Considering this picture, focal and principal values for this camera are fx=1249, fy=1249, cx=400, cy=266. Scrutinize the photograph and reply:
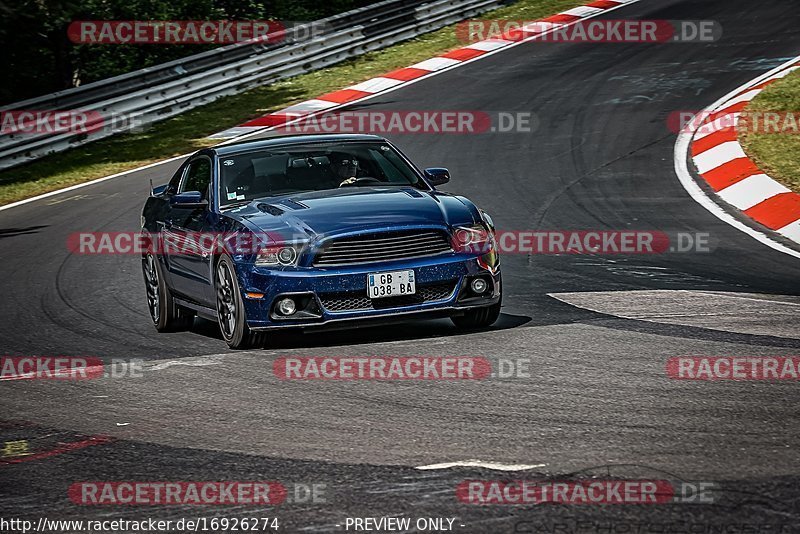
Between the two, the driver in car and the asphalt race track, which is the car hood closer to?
the driver in car

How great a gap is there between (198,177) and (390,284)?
8.64ft

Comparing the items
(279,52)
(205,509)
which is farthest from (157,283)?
(279,52)

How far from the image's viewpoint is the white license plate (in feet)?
26.1

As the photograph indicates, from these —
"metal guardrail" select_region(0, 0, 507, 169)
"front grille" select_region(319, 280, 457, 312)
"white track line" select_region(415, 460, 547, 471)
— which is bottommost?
"white track line" select_region(415, 460, 547, 471)

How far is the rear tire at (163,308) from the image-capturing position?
9742mm

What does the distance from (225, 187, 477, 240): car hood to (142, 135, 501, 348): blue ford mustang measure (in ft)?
0.03

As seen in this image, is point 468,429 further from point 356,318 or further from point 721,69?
point 721,69

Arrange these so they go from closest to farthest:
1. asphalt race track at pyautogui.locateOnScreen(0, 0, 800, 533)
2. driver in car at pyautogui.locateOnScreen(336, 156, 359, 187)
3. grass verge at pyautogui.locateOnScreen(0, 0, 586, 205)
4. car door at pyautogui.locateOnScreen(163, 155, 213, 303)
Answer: asphalt race track at pyautogui.locateOnScreen(0, 0, 800, 533)
car door at pyautogui.locateOnScreen(163, 155, 213, 303)
driver in car at pyautogui.locateOnScreen(336, 156, 359, 187)
grass verge at pyautogui.locateOnScreen(0, 0, 586, 205)

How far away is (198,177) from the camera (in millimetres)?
9953

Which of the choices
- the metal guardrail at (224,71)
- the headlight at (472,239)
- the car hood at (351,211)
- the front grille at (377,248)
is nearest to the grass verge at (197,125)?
the metal guardrail at (224,71)

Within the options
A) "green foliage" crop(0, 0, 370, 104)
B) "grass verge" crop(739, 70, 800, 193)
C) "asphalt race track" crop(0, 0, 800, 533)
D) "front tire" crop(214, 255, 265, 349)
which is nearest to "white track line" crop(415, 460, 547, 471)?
"asphalt race track" crop(0, 0, 800, 533)

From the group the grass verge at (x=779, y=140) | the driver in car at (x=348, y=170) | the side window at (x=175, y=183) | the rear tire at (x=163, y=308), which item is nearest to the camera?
the driver in car at (x=348, y=170)

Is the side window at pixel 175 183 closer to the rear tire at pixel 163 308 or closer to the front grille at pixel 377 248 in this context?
the rear tire at pixel 163 308

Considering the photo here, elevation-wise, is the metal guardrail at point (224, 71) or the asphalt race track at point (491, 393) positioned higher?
the metal guardrail at point (224, 71)
